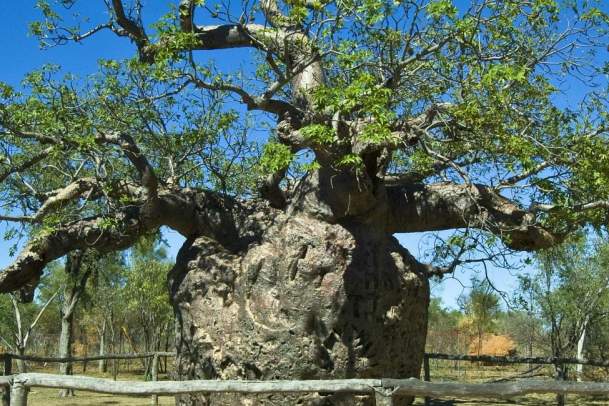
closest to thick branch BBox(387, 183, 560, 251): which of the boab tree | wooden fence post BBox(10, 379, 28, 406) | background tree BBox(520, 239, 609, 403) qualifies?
the boab tree

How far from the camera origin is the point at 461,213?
752cm

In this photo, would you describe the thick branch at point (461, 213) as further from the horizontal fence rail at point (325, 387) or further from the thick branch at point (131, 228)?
the horizontal fence rail at point (325, 387)

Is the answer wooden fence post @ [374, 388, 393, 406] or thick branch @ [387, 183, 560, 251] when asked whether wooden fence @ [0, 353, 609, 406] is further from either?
thick branch @ [387, 183, 560, 251]

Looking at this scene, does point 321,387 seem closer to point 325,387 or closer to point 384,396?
point 325,387

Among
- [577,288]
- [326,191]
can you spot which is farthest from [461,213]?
[577,288]

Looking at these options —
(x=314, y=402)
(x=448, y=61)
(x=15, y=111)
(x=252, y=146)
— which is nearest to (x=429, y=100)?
(x=448, y=61)

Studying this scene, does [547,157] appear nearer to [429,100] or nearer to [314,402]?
[429,100]

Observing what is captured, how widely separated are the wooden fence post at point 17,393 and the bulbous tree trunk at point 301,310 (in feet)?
8.14

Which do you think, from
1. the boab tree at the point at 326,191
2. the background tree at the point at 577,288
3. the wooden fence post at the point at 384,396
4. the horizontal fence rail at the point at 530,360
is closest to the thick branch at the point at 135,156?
the boab tree at the point at 326,191

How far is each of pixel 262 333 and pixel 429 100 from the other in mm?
3235

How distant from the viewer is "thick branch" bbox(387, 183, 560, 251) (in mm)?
7256

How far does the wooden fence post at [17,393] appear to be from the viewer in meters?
4.56

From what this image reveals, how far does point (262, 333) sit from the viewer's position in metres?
6.69

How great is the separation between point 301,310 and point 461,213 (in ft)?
7.04
